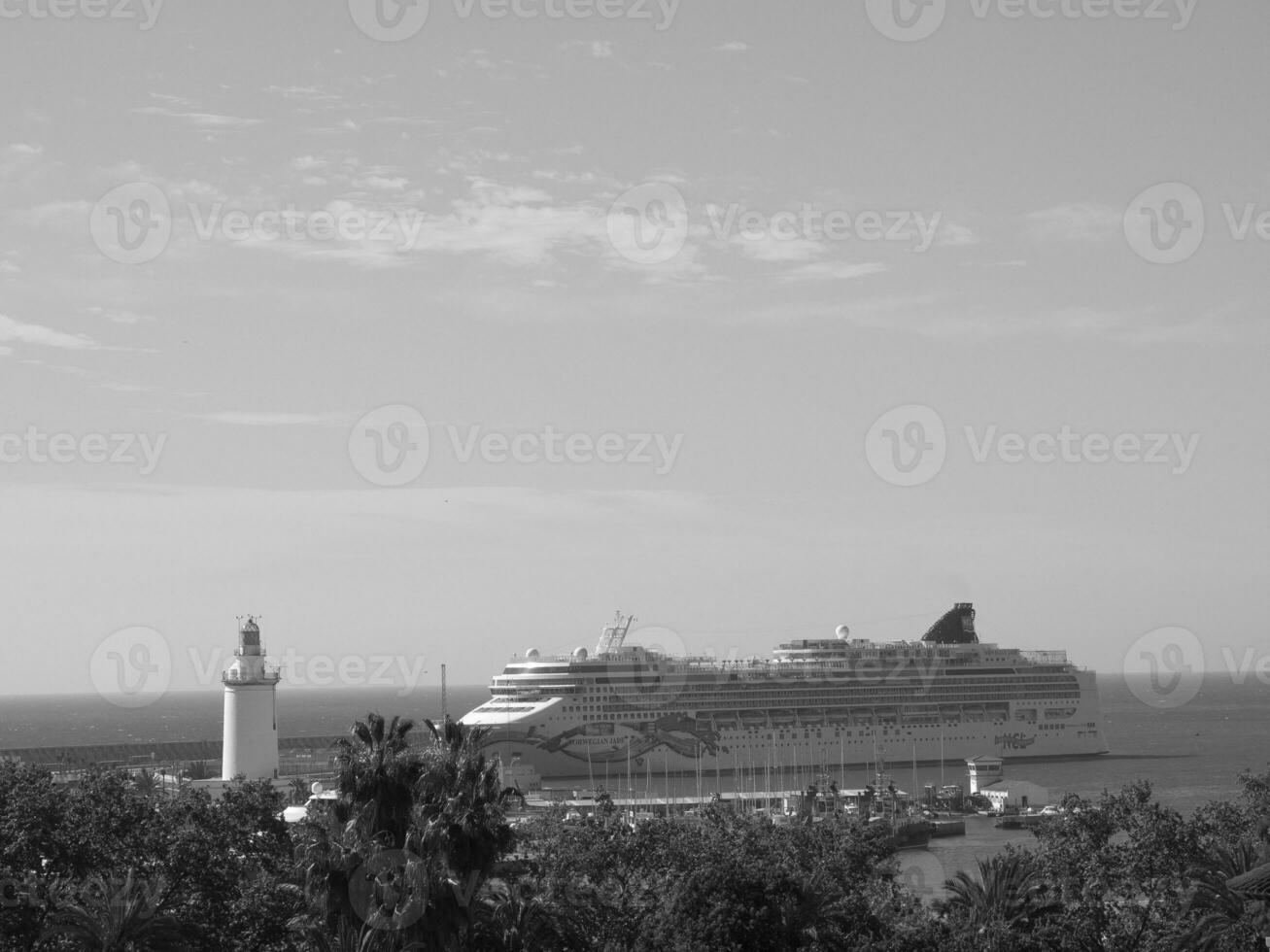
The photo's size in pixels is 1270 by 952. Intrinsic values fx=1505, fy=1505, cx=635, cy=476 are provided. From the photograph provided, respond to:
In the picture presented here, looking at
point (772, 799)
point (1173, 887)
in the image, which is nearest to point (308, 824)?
point (1173, 887)

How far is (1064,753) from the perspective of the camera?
113188 millimetres

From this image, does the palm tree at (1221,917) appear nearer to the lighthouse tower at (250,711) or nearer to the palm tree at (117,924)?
the palm tree at (117,924)

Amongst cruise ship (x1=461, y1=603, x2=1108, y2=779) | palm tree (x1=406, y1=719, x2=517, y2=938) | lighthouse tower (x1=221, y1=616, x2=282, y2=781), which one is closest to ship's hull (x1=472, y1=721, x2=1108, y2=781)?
cruise ship (x1=461, y1=603, x2=1108, y2=779)

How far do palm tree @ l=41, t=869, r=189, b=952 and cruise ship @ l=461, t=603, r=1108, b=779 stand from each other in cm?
6443

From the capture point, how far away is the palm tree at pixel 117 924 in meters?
23.8

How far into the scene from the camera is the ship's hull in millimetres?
94188

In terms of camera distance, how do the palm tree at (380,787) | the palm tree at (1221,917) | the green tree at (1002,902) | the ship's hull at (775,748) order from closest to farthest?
the palm tree at (380,787), the palm tree at (1221,917), the green tree at (1002,902), the ship's hull at (775,748)

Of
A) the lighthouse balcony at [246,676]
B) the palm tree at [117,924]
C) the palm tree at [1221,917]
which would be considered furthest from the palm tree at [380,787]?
the lighthouse balcony at [246,676]

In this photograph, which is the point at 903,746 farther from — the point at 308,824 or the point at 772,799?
the point at 308,824

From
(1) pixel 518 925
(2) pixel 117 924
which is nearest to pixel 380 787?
(1) pixel 518 925

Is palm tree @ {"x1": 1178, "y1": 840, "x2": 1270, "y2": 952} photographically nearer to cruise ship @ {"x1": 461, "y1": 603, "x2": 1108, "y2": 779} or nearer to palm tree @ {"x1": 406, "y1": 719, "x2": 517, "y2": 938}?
palm tree @ {"x1": 406, "y1": 719, "x2": 517, "y2": 938}

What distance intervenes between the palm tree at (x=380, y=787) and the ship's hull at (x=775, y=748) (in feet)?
217

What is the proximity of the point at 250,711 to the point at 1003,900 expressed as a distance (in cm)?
3853

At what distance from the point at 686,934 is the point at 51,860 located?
42.9 ft
